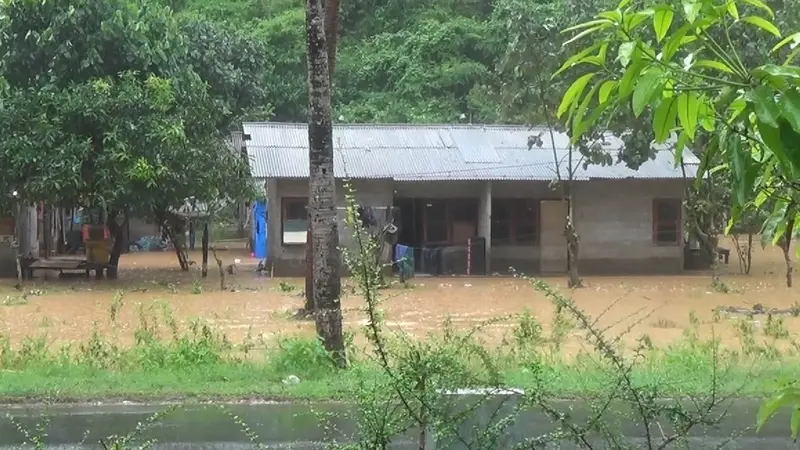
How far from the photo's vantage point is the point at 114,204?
23.5m

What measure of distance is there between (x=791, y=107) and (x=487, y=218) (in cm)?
2661

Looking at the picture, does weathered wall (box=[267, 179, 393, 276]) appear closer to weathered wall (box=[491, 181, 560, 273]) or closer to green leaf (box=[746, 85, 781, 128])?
weathered wall (box=[491, 181, 560, 273])

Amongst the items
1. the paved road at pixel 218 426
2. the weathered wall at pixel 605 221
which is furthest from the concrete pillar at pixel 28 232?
the paved road at pixel 218 426

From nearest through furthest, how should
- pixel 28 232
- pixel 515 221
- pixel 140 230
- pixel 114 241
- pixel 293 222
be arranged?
pixel 114 241
pixel 293 222
pixel 515 221
pixel 28 232
pixel 140 230

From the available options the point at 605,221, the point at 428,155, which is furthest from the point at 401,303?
the point at 605,221

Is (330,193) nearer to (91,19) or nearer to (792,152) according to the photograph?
(792,152)

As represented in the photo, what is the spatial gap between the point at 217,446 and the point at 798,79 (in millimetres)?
6494

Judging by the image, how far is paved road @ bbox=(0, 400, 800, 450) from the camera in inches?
296

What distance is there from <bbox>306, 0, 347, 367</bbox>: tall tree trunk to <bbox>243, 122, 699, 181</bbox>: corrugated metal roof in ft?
48.1

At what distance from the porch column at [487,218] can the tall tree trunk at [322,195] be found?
16.7 metres

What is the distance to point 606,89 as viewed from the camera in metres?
1.98

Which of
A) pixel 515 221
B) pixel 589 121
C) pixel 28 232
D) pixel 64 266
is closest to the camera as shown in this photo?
pixel 589 121

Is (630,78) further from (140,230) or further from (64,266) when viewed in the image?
(140,230)

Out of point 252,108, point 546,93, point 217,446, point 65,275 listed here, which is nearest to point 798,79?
point 217,446
